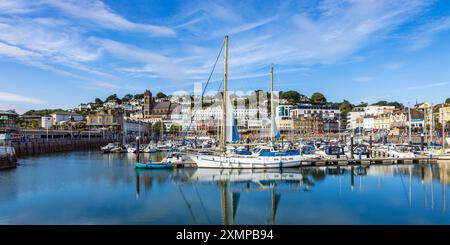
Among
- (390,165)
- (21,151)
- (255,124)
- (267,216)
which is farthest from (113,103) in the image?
(267,216)

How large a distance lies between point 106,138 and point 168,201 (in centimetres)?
6481

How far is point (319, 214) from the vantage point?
1393 centimetres

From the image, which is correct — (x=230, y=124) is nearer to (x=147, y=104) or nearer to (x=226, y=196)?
(x=226, y=196)

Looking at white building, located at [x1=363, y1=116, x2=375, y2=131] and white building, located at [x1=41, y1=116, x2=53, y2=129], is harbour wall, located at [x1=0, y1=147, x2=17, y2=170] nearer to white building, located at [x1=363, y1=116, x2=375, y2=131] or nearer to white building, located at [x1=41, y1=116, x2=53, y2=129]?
white building, located at [x1=41, y1=116, x2=53, y2=129]

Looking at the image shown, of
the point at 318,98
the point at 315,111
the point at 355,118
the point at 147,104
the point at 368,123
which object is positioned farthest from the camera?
the point at 318,98

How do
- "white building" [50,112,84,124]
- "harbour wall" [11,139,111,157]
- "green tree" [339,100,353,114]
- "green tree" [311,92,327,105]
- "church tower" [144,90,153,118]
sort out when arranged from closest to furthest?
"harbour wall" [11,139,111,157] < "white building" [50,112,84,124] < "church tower" [144,90,153,118] < "green tree" [339,100,353,114] < "green tree" [311,92,327,105]

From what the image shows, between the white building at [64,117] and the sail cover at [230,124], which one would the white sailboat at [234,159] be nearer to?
the sail cover at [230,124]

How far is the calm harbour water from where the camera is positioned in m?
13.6

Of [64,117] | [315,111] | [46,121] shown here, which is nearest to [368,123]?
[315,111]

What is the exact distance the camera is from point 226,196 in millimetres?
17750

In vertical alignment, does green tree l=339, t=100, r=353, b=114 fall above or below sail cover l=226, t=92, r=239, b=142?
above

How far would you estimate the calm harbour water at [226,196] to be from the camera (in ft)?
44.5

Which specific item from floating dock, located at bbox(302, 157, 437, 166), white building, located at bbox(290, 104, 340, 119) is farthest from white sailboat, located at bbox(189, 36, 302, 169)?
white building, located at bbox(290, 104, 340, 119)
